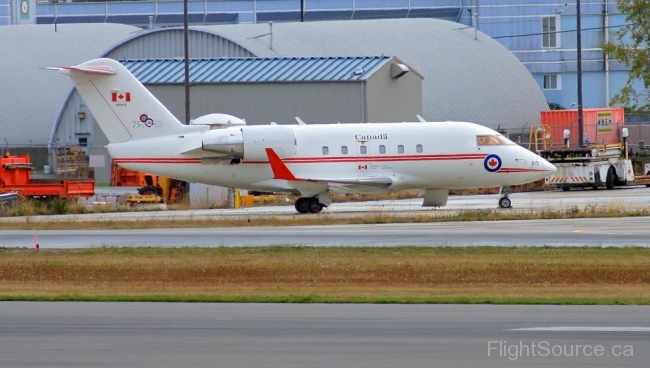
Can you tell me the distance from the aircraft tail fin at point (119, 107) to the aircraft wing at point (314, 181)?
11.5 ft

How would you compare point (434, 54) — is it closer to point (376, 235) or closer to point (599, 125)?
point (599, 125)

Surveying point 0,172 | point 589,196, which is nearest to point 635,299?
point 589,196

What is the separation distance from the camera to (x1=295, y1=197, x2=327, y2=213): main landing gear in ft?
111

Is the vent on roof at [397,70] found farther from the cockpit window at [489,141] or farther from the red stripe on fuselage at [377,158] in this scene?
the red stripe on fuselage at [377,158]

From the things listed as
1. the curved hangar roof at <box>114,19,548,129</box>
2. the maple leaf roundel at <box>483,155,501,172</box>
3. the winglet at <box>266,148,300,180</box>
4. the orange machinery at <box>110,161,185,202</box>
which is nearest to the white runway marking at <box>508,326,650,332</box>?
the winglet at <box>266,148,300,180</box>

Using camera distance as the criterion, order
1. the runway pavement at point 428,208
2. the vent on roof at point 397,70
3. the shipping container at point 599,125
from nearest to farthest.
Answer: the runway pavement at point 428,208 → the vent on roof at point 397,70 → the shipping container at point 599,125

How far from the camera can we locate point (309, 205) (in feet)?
111

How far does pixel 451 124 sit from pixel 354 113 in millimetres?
16950

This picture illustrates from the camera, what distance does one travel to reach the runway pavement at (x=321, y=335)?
1020cm

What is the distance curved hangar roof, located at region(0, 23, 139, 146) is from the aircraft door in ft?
108

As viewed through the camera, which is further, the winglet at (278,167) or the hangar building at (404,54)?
the hangar building at (404,54)

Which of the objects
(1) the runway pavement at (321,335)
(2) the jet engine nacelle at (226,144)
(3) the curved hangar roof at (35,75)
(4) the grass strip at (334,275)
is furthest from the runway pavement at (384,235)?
(3) the curved hangar roof at (35,75)

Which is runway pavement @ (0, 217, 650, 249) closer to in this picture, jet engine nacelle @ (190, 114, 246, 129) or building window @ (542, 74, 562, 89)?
jet engine nacelle @ (190, 114, 246, 129)

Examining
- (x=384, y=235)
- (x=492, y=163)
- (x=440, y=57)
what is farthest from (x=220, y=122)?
(x=440, y=57)
